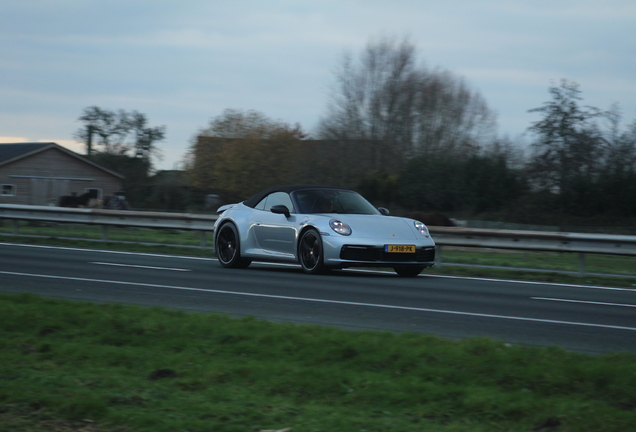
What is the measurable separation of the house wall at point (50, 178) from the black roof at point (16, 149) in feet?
1.51

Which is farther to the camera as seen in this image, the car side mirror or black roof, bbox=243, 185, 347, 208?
black roof, bbox=243, 185, 347, 208

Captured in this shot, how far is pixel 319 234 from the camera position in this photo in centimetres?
1204

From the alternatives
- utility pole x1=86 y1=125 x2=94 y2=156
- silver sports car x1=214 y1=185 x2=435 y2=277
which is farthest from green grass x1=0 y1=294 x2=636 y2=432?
utility pole x1=86 y1=125 x2=94 y2=156

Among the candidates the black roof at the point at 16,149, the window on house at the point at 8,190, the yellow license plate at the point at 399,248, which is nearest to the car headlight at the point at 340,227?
the yellow license plate at the point at 399,248

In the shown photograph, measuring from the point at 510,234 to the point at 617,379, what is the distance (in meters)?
9.74

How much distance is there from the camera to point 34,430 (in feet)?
13.3

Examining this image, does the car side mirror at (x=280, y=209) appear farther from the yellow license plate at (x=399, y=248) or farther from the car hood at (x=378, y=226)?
the yellow license plate at (x=399, y=248)

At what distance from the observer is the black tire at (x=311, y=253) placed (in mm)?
12125

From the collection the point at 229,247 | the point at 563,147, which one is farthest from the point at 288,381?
the point at 563,147

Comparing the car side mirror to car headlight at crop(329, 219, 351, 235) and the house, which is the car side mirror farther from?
the house

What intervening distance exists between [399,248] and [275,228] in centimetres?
222

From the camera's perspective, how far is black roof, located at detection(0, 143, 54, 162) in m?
50.9

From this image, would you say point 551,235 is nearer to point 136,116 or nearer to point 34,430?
point 34,430

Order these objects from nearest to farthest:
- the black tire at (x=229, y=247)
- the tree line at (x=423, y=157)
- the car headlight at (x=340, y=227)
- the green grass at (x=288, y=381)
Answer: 1. the green grass at (x=288, y=381)
2. the car headlight at (x=340, y=227)
3. the black tire at (x=229, y=247)
4. the tree line at (x=423, y=157)
